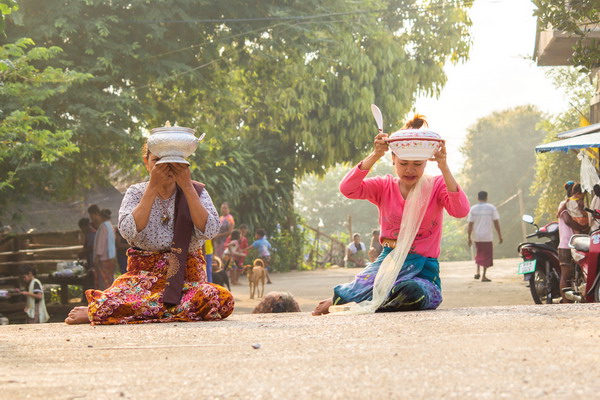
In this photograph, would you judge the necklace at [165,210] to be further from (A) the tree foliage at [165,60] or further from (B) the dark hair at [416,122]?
(A) the tree foliage at [165,60]

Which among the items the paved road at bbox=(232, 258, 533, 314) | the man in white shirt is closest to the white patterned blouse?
the paved road at bbox=(232, 258, 533, 314)

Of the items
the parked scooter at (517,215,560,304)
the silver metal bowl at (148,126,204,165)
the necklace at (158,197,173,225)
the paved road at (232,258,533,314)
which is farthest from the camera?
the paved road at (232,258,533,314)

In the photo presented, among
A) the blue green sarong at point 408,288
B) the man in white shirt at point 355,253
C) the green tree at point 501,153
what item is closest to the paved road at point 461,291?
the blue green sarong at point 408,288

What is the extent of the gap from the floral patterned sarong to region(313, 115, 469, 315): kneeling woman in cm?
97

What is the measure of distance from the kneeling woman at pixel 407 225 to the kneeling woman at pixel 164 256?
3.36ft

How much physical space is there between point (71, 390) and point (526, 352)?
2.06 meters

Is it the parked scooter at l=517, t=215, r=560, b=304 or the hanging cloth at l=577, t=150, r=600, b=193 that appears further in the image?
the hanging cloth at l=577, t=150, r=600, b=193

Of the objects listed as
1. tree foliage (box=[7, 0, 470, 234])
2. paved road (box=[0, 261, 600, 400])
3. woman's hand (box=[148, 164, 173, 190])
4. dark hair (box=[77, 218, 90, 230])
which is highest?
tree foliage (box=[7, 0, 470, 234])

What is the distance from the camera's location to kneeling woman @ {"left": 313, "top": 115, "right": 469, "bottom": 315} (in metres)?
7.13

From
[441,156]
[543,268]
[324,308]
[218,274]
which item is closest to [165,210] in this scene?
[324,308]

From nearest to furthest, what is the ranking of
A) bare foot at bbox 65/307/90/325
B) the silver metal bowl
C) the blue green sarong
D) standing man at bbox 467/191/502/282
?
the silver metal bowl < the blue green sarong < bare foot at bbox 65/307/90/325 < standing man at bbox 467/191/502/282

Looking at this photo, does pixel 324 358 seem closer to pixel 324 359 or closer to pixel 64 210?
pixel 324 359

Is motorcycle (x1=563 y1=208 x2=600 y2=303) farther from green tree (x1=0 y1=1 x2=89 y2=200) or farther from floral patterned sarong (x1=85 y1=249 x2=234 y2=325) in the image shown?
green tree (x1=0 y1=1 x2=89 y2=200)

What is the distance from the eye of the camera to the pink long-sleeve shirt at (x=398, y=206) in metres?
7.21
